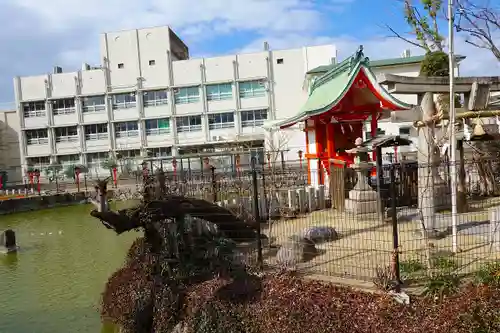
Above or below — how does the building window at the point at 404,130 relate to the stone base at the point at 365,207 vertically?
above

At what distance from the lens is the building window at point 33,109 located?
45.7 meters

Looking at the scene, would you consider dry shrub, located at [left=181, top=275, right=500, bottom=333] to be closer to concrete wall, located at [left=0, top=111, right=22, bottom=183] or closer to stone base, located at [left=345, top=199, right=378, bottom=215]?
stone base, located at [left=345, top=199, right=378, bottom=215]

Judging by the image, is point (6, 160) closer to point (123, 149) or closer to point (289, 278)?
point (123, 149)

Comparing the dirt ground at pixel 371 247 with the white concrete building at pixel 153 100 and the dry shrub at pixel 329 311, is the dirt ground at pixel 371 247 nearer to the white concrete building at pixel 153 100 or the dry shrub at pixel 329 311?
the dry shrub at pixel 329 311

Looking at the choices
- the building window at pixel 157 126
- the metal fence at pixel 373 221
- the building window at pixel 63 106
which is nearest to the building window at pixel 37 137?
the building window at pixel 63 106

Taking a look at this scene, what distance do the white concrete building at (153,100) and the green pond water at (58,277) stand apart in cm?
2592

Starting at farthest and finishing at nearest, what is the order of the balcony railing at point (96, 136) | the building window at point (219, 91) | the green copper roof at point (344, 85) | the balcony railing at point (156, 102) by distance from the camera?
1. the balcony railing at point (96, 136)
2. the balcony railing at point (156, 102)
3. the building window at point (219, 91)
4. the green copper roof at point (344, 85)

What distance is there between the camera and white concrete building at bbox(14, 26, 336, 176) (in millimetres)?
42344

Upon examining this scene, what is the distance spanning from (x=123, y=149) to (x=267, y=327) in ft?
134

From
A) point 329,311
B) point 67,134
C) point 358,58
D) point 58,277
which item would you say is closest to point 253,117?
point 67,134

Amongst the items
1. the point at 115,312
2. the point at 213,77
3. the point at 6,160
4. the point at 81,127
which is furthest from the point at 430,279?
the point at 6,160

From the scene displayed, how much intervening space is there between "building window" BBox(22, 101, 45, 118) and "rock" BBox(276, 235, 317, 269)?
45.2 metres

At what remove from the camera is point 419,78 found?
26.1 feet

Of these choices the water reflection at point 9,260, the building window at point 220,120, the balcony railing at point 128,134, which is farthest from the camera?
the balcony railing at point 128,134
